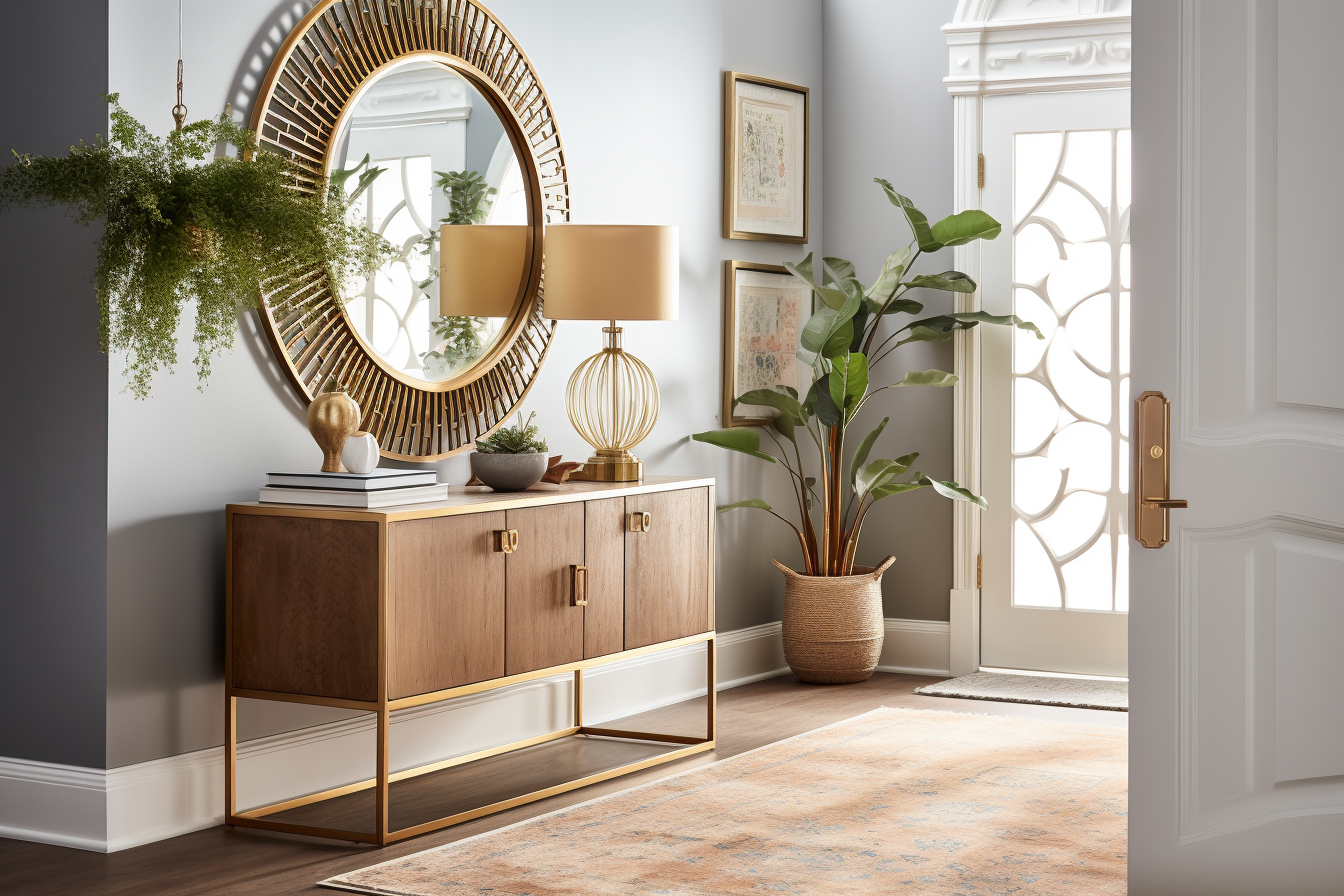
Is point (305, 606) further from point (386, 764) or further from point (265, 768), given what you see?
point (265, 768)

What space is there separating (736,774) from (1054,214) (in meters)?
2.62

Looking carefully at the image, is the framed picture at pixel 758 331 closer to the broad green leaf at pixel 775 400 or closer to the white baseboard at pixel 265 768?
the broad green leaf at pixel 775 400

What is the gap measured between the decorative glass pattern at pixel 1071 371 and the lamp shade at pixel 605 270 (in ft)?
6.29

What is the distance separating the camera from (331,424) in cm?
356

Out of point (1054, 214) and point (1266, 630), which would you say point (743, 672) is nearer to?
point (1054, 214)

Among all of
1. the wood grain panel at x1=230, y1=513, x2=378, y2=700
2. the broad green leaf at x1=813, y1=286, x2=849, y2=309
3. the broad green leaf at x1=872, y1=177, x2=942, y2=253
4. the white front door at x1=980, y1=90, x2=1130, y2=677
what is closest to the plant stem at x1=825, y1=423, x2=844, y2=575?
the broad green leaf at x1=813, y1=286, x2=849, y2=309

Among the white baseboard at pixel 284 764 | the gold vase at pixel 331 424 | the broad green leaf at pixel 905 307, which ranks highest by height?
the broad green leaf at pixel 905 307

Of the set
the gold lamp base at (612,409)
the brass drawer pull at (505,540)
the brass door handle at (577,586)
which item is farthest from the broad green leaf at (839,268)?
the brass drawer pull at (505,540)

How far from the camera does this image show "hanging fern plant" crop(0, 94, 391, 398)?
3.18 meters

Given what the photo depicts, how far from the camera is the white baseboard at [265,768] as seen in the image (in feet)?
11.0

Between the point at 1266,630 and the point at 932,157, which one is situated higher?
the point at 932,157

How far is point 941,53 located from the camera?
582 cm

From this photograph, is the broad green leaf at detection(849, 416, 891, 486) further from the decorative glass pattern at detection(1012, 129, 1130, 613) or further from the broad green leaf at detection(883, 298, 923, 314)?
the decorative glass pattern at detection(1012, 129, 1130, 613)

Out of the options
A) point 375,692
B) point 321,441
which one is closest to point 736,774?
point 375,692
